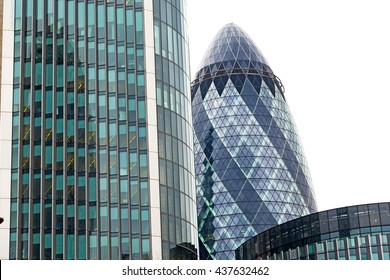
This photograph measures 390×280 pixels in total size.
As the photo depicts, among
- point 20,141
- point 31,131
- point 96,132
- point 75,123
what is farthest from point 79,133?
point 20,141

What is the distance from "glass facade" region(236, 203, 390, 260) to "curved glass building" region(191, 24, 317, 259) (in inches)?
2436

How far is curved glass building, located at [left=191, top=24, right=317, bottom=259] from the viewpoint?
544 ft

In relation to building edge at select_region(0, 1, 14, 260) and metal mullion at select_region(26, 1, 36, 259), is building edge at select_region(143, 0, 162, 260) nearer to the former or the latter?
metal mullion at select_region(26, 1, 36, 259)

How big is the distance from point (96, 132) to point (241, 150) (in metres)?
88.9

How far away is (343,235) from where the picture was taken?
9669 centimetres

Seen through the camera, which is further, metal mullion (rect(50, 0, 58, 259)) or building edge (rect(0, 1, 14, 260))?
metal mullion (rect(50, 0, 58, 259))

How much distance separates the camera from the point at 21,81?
8531cm

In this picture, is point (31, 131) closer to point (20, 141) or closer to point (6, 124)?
point (20, 141)

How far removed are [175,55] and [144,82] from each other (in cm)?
547

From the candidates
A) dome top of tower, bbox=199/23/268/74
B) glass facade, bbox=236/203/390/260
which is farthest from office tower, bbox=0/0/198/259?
dome top of tower, bbox=199/23/268/74

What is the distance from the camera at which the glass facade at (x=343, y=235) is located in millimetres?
Result: 94750
